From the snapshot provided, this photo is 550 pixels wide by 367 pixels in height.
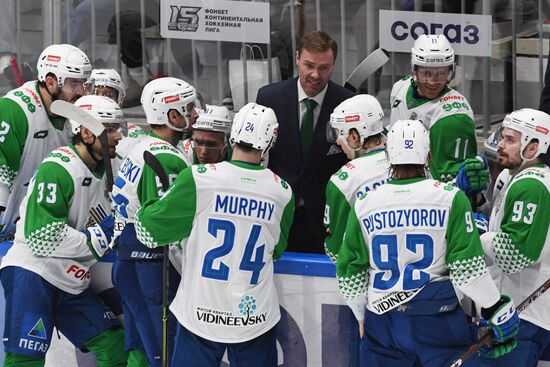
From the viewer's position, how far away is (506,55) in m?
7.52

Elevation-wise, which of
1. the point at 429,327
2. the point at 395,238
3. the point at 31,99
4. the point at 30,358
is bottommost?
the point at 30,358

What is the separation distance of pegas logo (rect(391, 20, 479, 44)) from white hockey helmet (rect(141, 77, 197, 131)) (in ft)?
6.46

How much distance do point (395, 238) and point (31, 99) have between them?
2.62 meters

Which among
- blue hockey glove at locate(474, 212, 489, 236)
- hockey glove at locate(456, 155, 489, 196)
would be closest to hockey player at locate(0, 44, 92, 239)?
hockey glove at locate(456, 155, 489, 196)

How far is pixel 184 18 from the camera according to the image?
7.62 m

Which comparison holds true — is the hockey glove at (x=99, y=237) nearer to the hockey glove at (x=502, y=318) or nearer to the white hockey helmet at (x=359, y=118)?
the white hockey helmet at (x=359, y=118)

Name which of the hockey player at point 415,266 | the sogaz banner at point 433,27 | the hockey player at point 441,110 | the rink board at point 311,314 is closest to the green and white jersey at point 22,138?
the rink board at point 311,314

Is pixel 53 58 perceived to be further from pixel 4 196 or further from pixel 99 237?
pixel 99 237

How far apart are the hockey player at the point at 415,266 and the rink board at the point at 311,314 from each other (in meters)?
0.49

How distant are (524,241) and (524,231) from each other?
0.14 feet

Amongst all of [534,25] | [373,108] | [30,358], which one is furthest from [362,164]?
[534,25]

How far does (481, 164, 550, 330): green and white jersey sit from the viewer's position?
17.2ft

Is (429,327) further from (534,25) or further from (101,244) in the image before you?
(534,25)

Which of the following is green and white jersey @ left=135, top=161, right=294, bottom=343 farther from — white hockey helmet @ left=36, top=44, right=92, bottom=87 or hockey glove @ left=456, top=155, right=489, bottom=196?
white hockey helmet @ left=36, top=44, right=92, bottom=87
